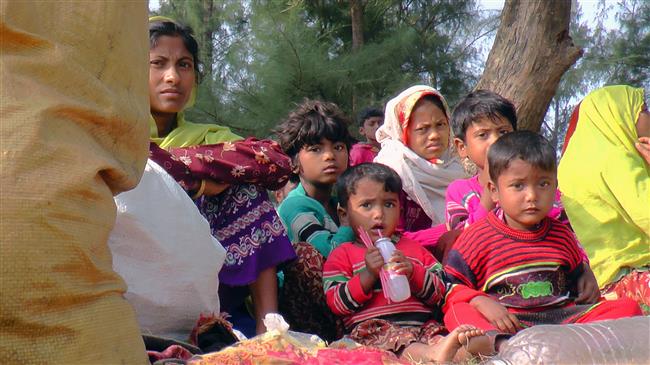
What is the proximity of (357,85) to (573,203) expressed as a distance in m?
5.42

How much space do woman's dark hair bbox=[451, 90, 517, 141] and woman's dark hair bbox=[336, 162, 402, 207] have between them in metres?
0.70

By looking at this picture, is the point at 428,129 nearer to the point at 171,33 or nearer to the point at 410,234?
the point at 410,234

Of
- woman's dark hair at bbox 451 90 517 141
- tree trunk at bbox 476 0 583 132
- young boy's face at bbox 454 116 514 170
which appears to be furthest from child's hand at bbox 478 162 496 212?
tree trunk at bbox 476 0 583 132

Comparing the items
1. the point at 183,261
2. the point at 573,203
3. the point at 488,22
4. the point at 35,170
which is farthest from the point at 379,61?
the point at 35,170

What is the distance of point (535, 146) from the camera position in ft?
11.4

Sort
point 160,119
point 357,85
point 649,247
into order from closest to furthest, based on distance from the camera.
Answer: point 160,119 < point 649,247 < point 357,85

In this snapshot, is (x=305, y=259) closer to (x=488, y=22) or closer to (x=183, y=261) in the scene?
(x=183, y=261)

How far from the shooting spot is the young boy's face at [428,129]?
4.48m

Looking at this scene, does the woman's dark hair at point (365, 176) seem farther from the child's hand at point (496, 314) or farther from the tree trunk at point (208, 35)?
the tree trunk at point (208, 35)

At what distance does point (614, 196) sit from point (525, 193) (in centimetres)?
98

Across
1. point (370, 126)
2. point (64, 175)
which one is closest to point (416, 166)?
point (64, 175)

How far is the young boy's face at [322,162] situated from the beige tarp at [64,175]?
7.06 ft

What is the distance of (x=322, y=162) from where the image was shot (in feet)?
13.7

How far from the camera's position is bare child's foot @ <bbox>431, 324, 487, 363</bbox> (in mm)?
2875
